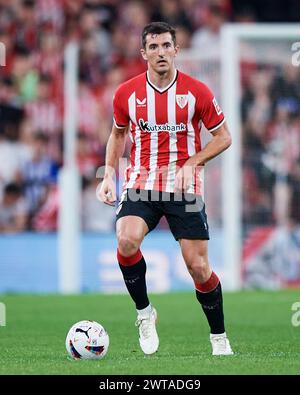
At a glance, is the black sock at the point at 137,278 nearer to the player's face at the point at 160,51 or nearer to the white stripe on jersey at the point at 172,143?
the white stripe on jersey at the point at 172,143

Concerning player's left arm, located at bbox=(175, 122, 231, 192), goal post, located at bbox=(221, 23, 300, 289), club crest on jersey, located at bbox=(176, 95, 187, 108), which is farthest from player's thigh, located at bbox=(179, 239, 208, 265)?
goal post, located at bbox=(221, 23, 300, 289)

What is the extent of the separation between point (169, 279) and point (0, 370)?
941 centimetres

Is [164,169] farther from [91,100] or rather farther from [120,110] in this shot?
[91,100]

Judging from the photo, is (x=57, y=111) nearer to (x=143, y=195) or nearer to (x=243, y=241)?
(x=243, y=241)

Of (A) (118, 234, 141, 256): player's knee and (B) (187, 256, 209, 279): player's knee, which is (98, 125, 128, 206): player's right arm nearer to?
(A) (118, 234, 141, 256): player's knee

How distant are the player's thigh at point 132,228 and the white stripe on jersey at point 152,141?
0.30 m

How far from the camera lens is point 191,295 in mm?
14703

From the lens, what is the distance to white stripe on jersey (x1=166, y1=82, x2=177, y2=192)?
7.89m

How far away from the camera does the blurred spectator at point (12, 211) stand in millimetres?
16484

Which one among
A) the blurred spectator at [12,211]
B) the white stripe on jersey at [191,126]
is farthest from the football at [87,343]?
the blurred spectator at [12,211]

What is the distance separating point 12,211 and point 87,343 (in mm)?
9295

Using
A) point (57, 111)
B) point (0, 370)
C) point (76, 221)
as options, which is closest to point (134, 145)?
point (0, 370)

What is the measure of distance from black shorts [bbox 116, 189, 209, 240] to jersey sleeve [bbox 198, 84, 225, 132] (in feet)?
1.76
